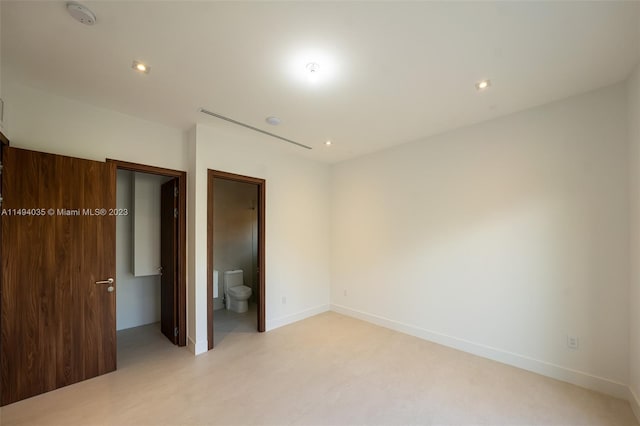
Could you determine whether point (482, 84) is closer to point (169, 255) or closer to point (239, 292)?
point (169, 255)

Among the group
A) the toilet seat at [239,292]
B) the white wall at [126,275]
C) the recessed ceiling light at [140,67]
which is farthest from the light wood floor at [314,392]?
the recessed ceiling light at [140,67]

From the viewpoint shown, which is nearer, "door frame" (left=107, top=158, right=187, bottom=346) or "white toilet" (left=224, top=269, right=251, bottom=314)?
"door frame" (left=107, top=158, right=187, bottom=346)

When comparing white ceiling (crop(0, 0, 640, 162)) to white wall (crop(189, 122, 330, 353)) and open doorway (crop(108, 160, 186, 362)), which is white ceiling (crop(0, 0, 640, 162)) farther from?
open doorway (crop(108, 160, 186, 362))

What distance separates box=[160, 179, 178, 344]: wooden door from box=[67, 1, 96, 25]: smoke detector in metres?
1.94

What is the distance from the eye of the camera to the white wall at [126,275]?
12.2 feet

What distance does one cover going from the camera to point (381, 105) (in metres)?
2.61

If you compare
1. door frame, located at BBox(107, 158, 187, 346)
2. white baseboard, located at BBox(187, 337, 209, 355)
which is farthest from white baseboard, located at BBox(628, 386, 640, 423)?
door frame, located at BBox(107, 158, 187, 346)

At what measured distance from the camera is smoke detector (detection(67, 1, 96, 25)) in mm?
1426

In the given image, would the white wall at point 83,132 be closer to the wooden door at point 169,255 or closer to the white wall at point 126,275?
the wooden door at point 169,255

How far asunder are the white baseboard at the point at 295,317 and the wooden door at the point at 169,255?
1.25 meters

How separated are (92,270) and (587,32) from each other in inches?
175

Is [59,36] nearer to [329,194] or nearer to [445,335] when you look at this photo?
[329,194]

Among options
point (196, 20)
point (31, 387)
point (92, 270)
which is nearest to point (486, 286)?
point (196, 20)

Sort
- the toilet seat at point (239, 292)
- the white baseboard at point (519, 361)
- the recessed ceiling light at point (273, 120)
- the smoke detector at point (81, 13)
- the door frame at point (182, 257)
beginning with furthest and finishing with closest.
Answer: the toilet seat at point (239, 292)
the door frame at point (182, 257)
the recessed ceiling light at point (273, 120)
the white baseboard at point (519, 361)
the smoke detector at point (81, 13)
